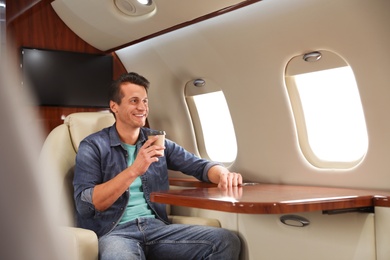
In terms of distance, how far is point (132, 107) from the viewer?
3021 millimetres

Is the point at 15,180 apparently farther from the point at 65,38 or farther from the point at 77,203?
the point at 65,38

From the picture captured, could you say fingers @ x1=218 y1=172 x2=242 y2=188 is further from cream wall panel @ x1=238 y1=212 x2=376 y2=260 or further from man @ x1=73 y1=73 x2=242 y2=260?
cream wall panel @ x1=238 y1=212 x2=376 y2=260

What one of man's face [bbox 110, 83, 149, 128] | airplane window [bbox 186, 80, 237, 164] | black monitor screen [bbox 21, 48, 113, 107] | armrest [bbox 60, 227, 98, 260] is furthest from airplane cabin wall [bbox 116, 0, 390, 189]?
armrest [bbox 60, 227, 98, 260]

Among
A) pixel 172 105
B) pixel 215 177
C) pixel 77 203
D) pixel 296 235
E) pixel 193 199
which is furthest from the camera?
pixel 172 105

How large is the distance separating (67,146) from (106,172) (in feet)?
1.11

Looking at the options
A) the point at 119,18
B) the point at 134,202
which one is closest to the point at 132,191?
the point at 134,202

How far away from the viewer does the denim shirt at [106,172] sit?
275 cm

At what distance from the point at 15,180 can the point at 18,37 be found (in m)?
3.56

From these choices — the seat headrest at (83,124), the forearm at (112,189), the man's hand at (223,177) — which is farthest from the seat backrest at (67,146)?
the man's hand at (223,177)

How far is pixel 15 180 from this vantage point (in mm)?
340

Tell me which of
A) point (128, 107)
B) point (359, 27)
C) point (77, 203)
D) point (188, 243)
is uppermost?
point (359, 27)

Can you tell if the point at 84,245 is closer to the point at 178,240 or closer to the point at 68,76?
the point at 178,240

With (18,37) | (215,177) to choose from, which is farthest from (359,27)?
(18,37)

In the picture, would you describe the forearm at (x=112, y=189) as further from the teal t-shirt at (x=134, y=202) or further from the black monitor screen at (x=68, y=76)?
the black monitor screen at (x=68, y=76)
